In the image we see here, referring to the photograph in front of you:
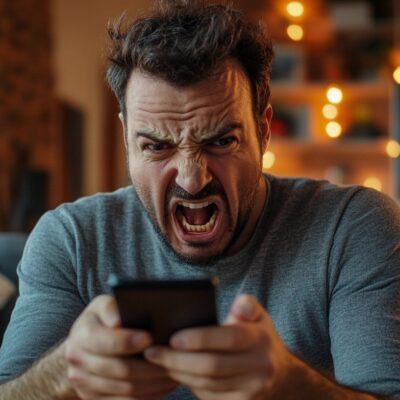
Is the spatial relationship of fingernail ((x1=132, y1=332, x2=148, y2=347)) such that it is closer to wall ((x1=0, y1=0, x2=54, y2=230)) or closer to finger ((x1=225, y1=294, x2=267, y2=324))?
finger ((x1=225, y1=294, x2=267, y2=324))

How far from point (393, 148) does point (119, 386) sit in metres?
3.99

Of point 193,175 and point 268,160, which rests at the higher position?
point 193,175

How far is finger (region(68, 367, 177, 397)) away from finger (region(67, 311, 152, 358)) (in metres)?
0.04

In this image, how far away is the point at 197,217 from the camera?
1.39 meters

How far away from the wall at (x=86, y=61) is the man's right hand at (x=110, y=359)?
3874mm

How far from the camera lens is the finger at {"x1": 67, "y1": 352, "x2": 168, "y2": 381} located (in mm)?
938

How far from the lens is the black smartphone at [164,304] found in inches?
34.4

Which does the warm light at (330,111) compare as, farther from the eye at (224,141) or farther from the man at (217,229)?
the eye at (224,141)

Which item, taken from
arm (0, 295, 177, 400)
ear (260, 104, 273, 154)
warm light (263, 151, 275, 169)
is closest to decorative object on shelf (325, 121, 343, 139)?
warm light (263, 151, 275, 169)

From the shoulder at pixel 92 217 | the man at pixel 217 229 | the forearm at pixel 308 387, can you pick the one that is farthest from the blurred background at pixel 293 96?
the forearm at pixel 308 387

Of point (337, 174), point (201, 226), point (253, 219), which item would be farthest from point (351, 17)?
point (201, 226)

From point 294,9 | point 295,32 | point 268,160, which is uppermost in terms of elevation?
point 294,9

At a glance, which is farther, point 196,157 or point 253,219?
point 253,219

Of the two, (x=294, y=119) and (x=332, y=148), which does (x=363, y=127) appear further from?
(x=294, y=119)
